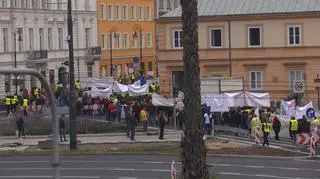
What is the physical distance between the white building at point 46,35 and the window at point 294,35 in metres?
19.8

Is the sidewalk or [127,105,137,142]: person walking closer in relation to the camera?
[127,105,137,142]: person walking

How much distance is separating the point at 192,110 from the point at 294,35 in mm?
46469

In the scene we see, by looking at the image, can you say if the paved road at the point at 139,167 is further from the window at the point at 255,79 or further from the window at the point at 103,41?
the window at the point at 103,41

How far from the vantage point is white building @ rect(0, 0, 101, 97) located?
81.8 metres

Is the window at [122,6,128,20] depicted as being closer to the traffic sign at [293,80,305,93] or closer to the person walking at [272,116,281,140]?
the traffic sign at [293,80,305,93]

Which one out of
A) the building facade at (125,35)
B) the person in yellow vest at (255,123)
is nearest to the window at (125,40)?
the building facade at (125,35)

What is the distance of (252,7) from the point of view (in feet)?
221

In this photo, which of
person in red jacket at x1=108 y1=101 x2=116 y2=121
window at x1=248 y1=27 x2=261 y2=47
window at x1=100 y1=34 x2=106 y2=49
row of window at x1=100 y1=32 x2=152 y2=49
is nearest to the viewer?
person in red jacket at x1=108 y1=101 x2=116 y2=121

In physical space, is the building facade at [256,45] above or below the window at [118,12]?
below

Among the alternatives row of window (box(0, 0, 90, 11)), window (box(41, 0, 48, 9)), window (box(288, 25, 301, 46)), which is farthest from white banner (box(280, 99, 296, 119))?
window (box(41, 0, 48, 9))

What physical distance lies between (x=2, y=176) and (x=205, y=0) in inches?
1553

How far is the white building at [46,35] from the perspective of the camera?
3221 inches

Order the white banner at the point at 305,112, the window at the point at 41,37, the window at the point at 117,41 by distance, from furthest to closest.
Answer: the window at the point at 117,41 < the window at the point at 41,37 < the white banner at the point at 305,112

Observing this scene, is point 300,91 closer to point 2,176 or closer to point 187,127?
point 2,176
